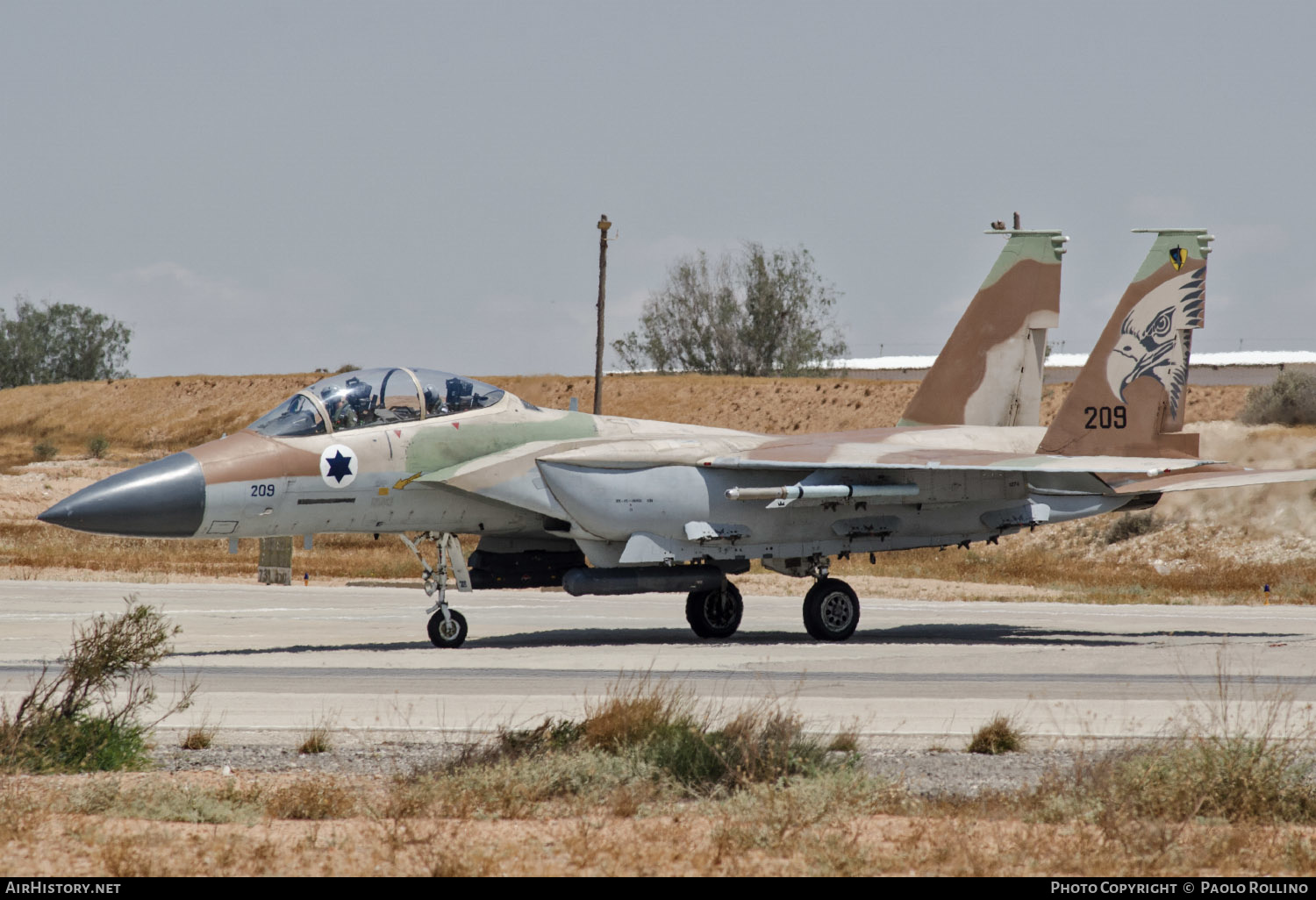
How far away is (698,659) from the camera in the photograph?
15.8 m

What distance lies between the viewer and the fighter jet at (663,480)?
15.7 meters

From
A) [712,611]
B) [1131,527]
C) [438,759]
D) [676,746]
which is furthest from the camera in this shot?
[1131,527]

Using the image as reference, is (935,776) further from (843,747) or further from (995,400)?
(995,400)

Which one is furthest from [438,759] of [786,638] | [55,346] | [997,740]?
[55,346]

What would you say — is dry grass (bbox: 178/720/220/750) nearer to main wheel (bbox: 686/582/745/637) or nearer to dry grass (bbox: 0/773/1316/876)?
dry grass (bbox: 0/773/1316/876)

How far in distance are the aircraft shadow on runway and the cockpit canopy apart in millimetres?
2770

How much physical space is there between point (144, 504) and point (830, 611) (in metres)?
8.75

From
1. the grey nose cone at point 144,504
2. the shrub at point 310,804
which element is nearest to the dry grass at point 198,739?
the shrub at point 310,804

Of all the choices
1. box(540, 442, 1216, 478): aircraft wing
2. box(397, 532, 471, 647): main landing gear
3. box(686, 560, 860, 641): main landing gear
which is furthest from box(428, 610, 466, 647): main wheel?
box(686, 560, 860, 641): main landing gear

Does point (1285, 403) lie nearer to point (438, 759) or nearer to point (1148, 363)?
point (1148, 363)

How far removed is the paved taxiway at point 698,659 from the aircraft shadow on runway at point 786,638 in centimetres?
6

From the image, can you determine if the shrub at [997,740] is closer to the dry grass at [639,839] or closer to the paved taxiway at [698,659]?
the paved taxiway at [698,659]

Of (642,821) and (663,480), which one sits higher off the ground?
(663,480)

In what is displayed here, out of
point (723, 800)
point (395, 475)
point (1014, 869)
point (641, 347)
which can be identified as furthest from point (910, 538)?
point (641, 347)
